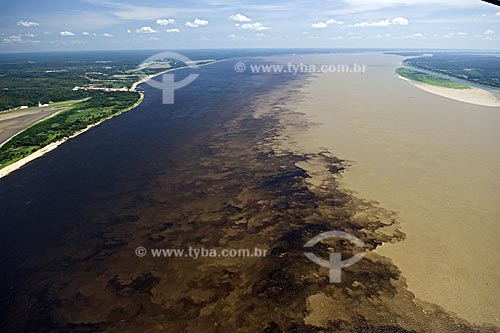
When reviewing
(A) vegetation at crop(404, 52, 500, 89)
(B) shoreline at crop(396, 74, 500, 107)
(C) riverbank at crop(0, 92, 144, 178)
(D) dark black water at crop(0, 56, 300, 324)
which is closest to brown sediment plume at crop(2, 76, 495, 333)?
(D) dark black water at crop(0, 56, 300, 324)

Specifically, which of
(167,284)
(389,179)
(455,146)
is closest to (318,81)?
(455,146)

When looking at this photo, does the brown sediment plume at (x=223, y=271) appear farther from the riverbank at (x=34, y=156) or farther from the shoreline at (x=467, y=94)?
the shoreline at (x=467, y=94)

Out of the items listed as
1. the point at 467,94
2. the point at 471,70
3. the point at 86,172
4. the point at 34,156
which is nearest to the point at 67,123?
the point at 34,156

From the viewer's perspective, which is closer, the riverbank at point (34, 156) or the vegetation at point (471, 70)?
the riverbank at point (34, 156)

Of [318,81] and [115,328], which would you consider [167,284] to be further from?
[318,81]

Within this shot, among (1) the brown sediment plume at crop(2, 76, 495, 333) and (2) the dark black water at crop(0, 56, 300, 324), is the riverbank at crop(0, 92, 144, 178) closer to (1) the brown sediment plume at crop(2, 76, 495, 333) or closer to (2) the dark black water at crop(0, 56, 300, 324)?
(2) the dark black water at crop(0, 56, 300, 324)

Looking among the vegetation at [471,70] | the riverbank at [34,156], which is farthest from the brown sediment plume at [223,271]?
the vegetation at [471,70]

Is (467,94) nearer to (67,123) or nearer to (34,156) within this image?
(67,123)
